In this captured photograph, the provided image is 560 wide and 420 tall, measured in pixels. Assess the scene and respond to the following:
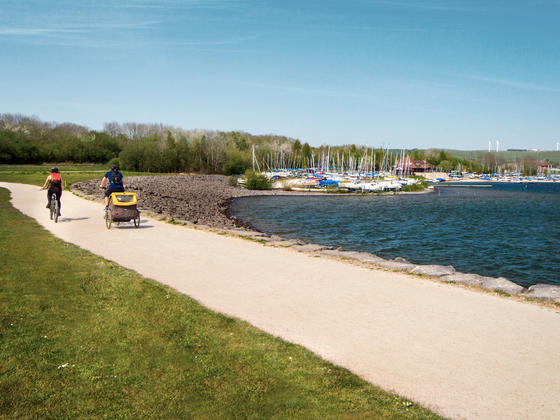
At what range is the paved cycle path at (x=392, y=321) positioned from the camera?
4.80 metres

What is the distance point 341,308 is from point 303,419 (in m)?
3.52

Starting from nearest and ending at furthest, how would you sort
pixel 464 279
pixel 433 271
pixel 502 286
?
1. pixel 502 286
2. pixel 464 279
3. pixel 433 271

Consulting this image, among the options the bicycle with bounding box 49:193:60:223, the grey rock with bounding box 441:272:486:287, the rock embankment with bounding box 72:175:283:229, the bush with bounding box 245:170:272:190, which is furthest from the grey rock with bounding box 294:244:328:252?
the bush with bounding box 245:170:272:190

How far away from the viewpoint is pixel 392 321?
6887mm

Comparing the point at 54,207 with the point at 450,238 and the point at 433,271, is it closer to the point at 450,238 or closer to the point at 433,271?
the point at 433,271

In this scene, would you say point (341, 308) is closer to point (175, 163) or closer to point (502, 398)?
point (502, 398)

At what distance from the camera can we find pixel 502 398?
459 centimetres

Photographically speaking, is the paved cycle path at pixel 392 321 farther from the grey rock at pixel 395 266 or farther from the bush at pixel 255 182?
the bush at pixel 255 182

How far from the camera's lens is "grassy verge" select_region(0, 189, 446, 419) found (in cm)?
420

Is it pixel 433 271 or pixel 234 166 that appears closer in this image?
pixel 433 271

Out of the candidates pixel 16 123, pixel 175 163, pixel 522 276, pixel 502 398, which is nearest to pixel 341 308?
pixel 502 398

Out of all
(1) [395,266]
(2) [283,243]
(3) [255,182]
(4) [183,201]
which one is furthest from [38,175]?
(1) [395,266]

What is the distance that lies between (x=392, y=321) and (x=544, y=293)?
3714 mm

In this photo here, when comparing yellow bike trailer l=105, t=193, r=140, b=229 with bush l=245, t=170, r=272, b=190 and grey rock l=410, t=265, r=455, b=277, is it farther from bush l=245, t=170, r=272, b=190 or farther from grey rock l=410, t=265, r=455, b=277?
bush l=245, t=170, r=272, b=190
